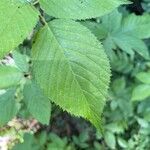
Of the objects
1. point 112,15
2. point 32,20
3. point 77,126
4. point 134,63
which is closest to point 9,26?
point 32,20

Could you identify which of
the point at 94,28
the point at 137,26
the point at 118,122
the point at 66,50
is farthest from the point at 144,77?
the point at 66,50

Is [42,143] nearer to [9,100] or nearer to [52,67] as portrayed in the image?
[9,100]

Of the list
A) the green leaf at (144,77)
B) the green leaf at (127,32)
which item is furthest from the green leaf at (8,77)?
the green leaf at (144,77)

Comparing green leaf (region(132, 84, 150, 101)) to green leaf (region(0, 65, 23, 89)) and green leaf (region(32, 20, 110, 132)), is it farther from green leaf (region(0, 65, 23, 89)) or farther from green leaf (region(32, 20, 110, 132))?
green leaf (region(32, 20, 110, 132))

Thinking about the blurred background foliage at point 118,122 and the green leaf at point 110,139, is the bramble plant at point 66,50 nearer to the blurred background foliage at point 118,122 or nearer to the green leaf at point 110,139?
the blurred background foliage at point 118,122

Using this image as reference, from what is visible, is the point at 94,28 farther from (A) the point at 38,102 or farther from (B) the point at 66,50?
(B) the point at 66,50

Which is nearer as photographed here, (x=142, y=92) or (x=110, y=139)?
(x=142, y=92)
